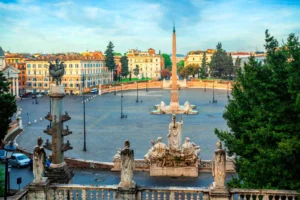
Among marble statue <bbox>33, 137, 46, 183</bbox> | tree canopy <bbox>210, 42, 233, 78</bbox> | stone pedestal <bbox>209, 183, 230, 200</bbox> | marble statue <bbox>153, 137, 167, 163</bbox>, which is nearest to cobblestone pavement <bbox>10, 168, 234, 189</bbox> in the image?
marble statue <bbox>153, 137, 167, 163</bbox>

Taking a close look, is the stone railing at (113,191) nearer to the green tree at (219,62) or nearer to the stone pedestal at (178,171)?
the stone pedestal at (178,171)

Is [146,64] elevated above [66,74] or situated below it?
above

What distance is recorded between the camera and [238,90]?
60.1ft

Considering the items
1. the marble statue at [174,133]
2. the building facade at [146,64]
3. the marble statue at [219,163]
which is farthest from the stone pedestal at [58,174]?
the building facade at [146,64]

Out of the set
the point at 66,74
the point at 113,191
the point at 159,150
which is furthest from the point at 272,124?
the point at 66,74

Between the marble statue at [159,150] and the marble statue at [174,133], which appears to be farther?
the marble statue at [159,150]

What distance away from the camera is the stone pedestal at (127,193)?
10.8m

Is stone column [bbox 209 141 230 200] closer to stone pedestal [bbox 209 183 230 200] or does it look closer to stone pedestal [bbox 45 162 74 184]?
stone pedestal [bbox 209 183 230 200]

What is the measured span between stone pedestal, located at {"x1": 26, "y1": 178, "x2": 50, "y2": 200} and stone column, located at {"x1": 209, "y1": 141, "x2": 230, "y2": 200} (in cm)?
489

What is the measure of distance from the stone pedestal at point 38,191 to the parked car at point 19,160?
50.0 ft

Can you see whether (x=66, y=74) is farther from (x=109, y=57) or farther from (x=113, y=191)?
(x=113, y=191)

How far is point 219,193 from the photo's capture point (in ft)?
34.6

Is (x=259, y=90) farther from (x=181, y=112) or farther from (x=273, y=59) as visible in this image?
(x=181, y=112)

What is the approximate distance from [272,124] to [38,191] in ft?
26.4
